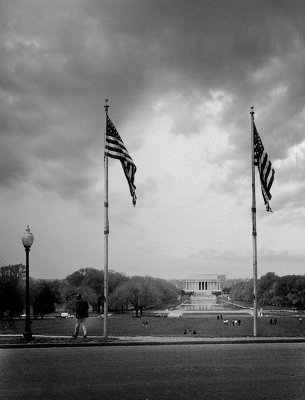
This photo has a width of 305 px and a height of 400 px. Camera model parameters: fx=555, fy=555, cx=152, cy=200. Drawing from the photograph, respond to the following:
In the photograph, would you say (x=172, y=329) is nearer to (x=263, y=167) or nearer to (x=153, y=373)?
(x=263, y=167)

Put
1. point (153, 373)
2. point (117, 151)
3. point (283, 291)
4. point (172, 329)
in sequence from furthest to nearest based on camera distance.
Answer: point (283, 291)
point (172, 329)
point (117, 151)
point (153, 373)

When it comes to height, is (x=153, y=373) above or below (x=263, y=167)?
below

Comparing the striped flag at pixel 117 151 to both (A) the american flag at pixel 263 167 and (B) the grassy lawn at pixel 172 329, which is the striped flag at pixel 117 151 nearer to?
(A) the american flag at pixel 263 167

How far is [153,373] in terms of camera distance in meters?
13.6

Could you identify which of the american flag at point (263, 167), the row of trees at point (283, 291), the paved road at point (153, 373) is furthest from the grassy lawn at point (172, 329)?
the row of trees at point (283, 291)

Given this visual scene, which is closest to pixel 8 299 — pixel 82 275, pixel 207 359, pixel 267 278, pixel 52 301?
pixel 207 359

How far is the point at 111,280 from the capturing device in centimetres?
14862

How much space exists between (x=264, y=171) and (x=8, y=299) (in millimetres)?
24303

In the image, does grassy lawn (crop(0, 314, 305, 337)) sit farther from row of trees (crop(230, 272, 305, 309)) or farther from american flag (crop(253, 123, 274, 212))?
row of trees (crop(230, 272, 305, 309))

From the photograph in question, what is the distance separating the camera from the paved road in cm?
1129

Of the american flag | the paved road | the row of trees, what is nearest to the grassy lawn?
the american flag

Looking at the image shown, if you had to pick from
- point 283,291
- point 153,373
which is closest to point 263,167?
point 153,373

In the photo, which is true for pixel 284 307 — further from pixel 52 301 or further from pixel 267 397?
pixel 267 397

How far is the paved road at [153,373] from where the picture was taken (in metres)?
11.3
